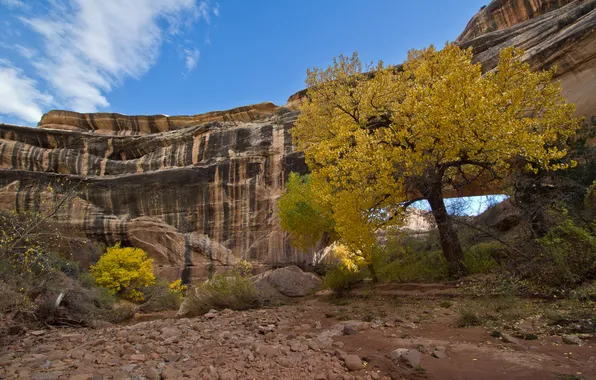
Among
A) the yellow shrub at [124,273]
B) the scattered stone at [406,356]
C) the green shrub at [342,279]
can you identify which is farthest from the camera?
the yellow shrub at [124,273]

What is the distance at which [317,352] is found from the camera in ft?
15.2

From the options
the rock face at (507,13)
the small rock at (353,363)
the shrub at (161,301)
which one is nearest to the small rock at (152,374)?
the small rock at (353,363)

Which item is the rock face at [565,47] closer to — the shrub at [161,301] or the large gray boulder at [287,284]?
the large gray boulder at [287,284]

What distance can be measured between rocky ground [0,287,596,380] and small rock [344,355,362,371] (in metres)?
0.01

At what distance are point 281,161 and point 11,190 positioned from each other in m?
24.4

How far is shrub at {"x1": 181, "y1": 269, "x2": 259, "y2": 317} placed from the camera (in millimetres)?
10086

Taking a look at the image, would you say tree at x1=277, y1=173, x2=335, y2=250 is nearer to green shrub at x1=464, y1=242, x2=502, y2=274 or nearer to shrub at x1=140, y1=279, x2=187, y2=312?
shrub at x1=140, y1=279, x2=187, y2=312

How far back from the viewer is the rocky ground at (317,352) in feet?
11.6

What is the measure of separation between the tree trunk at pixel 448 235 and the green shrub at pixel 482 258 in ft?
1.42

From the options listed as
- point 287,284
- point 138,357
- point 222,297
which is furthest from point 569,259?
point 287,284

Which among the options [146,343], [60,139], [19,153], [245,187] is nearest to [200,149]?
[245,187]

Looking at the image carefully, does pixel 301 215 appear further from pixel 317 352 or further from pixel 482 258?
pixel 317 352

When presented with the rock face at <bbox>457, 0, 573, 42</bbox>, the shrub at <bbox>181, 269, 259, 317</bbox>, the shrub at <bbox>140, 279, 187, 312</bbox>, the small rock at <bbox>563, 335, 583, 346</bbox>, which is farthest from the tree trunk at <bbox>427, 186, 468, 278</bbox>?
the rock face at <bbox>457, 0, 573, 42</bbox>

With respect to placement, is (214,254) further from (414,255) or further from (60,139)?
(60,139)
